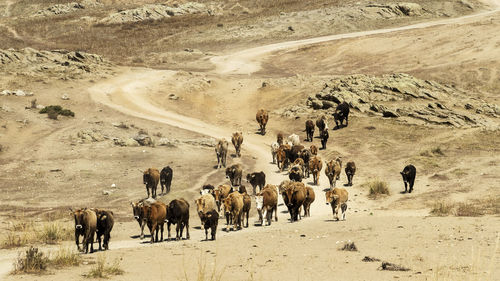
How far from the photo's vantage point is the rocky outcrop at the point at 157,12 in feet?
365

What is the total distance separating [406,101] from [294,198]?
97.9ft

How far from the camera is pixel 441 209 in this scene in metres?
27.1

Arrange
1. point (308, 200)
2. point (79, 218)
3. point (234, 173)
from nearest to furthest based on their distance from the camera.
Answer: point (79, 218) < point (308, 200) < point (234, 173)

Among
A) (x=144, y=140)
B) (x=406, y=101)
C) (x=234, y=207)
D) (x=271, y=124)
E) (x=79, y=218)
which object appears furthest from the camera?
(x=406, y=101)

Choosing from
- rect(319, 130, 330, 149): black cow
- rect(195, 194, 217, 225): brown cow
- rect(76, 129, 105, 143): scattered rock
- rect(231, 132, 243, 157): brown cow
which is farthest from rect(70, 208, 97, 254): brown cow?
rect(319, 130, 330, 149): black cow

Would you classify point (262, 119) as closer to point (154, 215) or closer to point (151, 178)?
point (151, 178)

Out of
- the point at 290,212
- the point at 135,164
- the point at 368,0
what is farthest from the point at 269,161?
the point at 368,0

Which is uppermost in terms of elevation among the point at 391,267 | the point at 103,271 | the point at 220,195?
the point at 220,195

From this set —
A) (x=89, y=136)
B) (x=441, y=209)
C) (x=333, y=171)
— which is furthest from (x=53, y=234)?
(x=89, y=136)

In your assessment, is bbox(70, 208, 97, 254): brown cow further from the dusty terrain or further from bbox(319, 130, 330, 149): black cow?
bbox(319, 130, 330, 149): black cow

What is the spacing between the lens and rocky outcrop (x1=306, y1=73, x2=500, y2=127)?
5106 cm

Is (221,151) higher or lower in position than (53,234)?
higher

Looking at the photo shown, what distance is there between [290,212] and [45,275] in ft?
42.0

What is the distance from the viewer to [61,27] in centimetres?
10869
